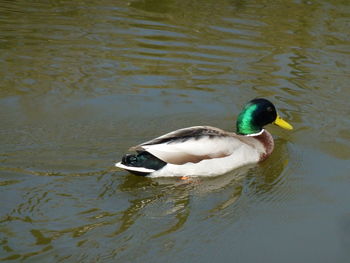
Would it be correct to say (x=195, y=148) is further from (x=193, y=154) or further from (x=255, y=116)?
(x=255, y=116)

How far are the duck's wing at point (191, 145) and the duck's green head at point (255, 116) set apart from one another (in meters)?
0.59

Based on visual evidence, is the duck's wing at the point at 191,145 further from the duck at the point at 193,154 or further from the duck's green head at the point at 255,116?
the duck's green head at the point at 255,116

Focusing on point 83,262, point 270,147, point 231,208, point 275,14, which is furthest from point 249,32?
point 83,262

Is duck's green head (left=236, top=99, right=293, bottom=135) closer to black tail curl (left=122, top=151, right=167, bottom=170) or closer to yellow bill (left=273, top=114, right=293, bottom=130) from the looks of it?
yellow bill (left=273, top=114, right=293, bottom=130)

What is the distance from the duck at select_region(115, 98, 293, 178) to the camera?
6227 mm

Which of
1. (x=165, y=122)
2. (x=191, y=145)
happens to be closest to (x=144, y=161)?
(x=191, y=145)

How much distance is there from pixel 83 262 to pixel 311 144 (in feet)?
11.8

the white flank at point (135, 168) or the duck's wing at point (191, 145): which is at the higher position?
the duck's wing at point (191, 145)

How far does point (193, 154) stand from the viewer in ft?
21.1

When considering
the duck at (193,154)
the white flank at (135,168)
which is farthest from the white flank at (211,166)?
the white flank at (135,168)

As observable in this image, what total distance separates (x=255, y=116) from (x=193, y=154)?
3.89 ft

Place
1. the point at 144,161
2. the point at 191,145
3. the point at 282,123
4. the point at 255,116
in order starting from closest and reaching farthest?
1. the point at 144,161
2. the point at 191,145
3. the point at 255,116
4. the point at 282,123

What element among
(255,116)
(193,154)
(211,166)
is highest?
(255,116)

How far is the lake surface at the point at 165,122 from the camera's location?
529 centimetres
